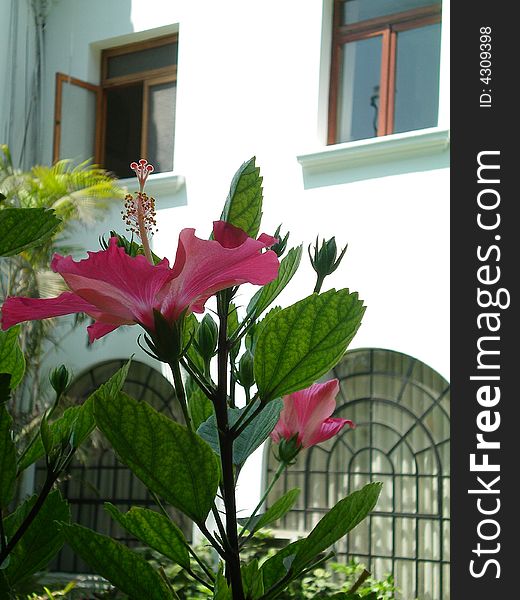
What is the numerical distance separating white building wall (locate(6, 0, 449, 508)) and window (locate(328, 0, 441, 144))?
17 cm

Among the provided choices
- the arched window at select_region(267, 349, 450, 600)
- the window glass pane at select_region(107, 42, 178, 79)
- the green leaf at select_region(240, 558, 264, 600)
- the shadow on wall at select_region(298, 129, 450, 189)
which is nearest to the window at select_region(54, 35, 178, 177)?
the window glass pane at select_region(107, 42, 178, 79)

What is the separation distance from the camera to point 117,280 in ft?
1.67

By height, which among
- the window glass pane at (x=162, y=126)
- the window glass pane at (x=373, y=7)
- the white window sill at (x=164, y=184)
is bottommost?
the white window sill at (x=164, y=184)

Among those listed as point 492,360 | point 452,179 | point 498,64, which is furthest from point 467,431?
point 498,64

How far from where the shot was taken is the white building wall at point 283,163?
6637mm

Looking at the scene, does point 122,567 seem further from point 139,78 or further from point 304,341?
point 139,78

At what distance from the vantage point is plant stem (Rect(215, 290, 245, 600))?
48cm

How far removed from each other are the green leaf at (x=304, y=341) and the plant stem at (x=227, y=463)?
2 centimetres

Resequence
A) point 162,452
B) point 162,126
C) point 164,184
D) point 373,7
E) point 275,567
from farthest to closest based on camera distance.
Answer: point 162,126 → point 164,184 → point 373,7 → point 275,567 → point 162,452

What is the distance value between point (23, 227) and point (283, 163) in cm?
670

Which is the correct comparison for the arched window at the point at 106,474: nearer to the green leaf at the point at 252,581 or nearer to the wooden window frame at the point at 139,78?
the wooden window frame at the point at 139,78

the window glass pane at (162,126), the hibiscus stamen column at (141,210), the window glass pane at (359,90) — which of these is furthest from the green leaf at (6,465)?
the window glass pane at (162,126)

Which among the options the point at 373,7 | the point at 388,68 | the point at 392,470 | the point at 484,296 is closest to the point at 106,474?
the point at 392,470

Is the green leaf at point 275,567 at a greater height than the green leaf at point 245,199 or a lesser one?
lesser
